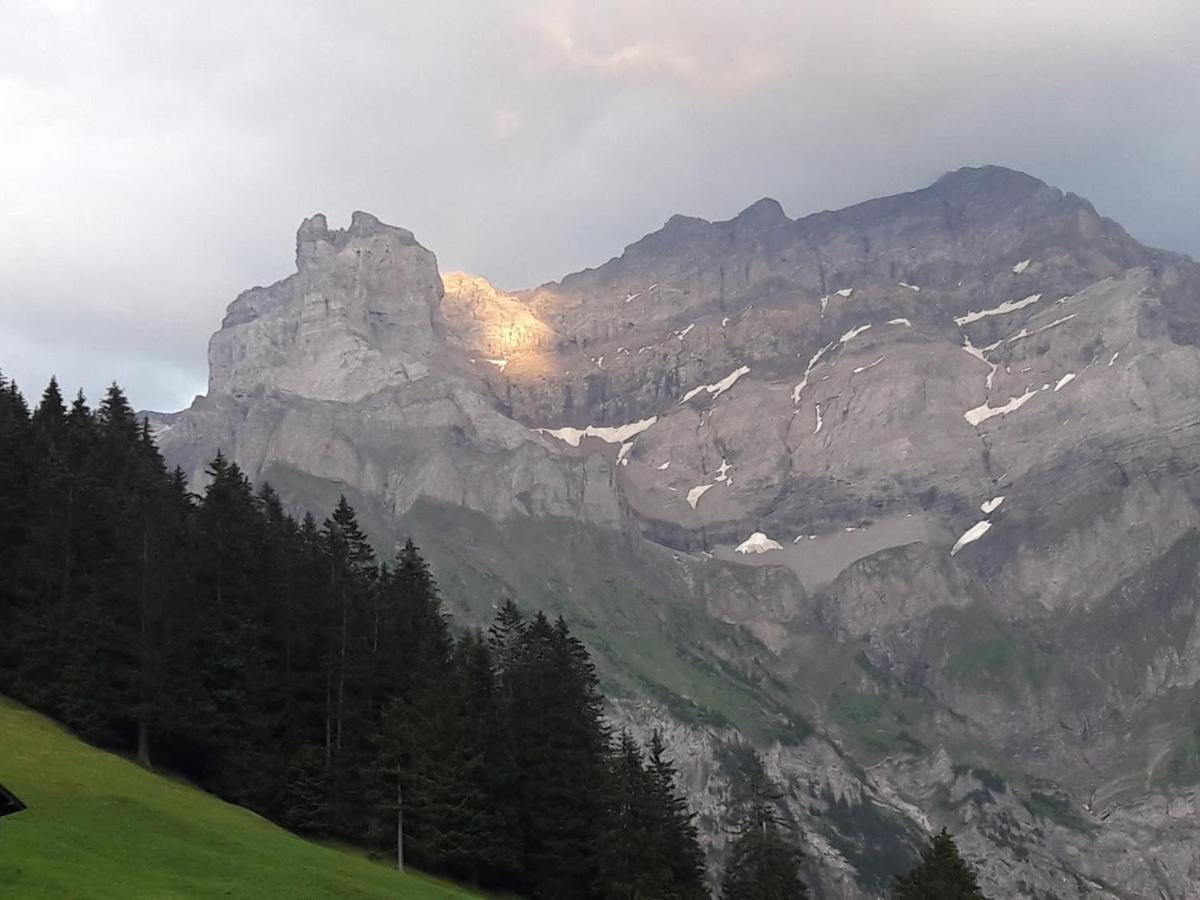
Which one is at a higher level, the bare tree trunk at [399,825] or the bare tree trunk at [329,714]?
the bare tree trunk at [329,714]

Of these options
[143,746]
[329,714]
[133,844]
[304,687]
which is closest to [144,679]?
[143,746]

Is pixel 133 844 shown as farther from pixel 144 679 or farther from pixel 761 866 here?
pixel 761 866

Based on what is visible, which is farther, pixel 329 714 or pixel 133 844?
pixel 329 714

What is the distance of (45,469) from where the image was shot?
84625 mm

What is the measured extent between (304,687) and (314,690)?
1.79 meters

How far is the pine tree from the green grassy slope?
3834 centimetres

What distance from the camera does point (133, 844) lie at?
163 feet

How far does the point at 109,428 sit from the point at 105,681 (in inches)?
1625

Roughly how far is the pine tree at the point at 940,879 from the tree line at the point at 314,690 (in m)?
8.47

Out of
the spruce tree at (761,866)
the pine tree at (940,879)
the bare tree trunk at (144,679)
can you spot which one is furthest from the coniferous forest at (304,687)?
the pine tree at (940,879)

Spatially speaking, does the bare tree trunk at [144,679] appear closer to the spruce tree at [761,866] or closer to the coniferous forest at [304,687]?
the coniferous forest at [304,687]

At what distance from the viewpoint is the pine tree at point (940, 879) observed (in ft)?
287

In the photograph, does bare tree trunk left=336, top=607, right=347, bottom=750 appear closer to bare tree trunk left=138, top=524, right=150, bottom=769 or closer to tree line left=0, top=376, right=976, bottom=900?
tree line left=0, top=376, right=976, bottom=900

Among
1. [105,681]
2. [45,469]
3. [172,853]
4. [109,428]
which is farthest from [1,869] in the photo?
[109,428]
